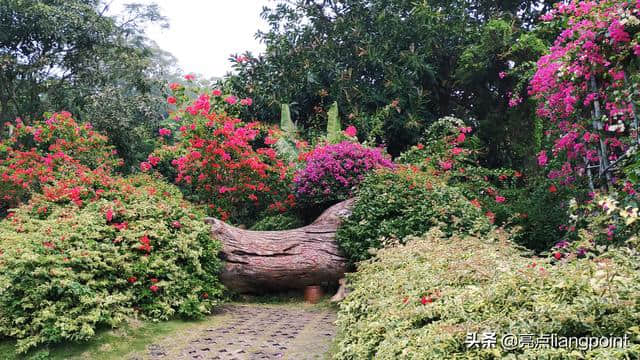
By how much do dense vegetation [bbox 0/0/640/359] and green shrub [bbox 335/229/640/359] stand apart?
14 millimetres

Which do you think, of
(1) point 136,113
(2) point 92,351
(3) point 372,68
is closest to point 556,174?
(3) point 372,68

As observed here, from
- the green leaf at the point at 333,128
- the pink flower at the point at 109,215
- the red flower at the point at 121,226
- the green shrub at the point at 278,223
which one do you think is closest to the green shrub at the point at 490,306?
the red flower at the point at 121,226

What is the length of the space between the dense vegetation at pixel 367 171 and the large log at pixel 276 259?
265 millimetres

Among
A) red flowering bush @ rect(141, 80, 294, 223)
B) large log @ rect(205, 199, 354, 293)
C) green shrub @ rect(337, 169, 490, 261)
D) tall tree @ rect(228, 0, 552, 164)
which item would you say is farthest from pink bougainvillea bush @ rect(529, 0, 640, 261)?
tall tree @ rect(228, 0, 552, 164)

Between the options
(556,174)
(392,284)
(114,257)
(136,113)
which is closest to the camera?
(392,284)

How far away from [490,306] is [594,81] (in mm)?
3785

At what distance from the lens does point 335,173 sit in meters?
7.25

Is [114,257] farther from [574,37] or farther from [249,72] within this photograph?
[249,72]

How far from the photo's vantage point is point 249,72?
12.2 metres

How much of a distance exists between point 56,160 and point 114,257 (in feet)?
18.6

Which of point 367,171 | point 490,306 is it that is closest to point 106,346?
point 490,306

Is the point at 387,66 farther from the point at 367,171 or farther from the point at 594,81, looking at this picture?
the point at 594,81

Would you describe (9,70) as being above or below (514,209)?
above

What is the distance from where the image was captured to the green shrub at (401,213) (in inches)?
232
